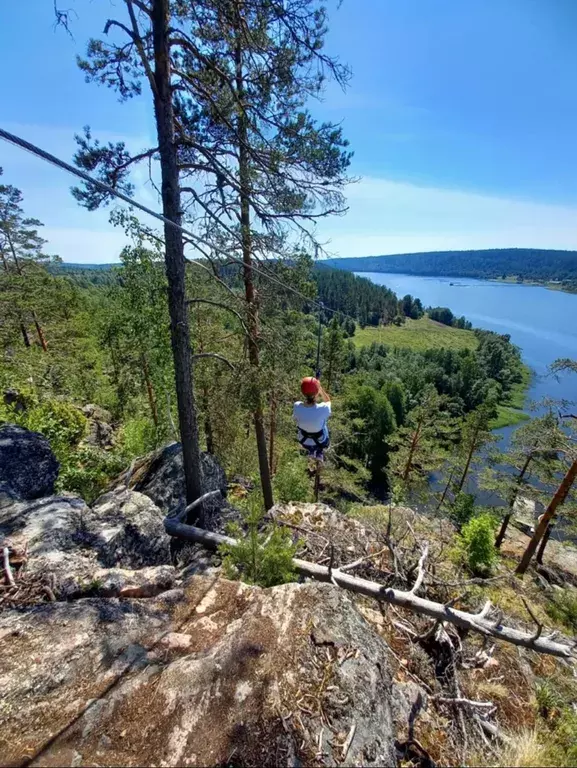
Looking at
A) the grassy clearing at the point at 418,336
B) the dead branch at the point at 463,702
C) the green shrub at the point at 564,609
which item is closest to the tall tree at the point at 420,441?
the green shrub at the point at 564,609

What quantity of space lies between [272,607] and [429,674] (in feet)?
6.69

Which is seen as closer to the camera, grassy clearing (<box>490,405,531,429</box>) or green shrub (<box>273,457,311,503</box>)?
green shrub (<box>273,457,311,503</box>)

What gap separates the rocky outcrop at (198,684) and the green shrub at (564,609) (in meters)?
10.3

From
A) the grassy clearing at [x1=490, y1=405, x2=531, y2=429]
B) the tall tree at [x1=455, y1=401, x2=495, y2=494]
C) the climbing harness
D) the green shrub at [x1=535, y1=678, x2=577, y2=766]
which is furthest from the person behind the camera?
the grassy clearing at [x1=490, y1=405, x2=531, y2=429]

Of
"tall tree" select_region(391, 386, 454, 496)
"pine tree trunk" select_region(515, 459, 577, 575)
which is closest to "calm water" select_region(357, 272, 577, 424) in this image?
"tall tree" select_region(391, 386, 454, 496)

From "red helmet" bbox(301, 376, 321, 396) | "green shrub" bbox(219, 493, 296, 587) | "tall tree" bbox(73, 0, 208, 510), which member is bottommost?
"green shrub" bbox(219, 493, 296, 587)

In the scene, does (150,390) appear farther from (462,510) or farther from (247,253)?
(462,510)

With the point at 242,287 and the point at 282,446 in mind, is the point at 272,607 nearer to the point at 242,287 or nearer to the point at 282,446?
the point at 242,287

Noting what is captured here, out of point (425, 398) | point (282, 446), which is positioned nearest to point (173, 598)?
point (282, 446)

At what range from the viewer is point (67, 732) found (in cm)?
200

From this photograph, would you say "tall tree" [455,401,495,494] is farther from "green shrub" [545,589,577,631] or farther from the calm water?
the calm water

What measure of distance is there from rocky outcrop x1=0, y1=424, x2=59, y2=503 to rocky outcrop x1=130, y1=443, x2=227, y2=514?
181cm

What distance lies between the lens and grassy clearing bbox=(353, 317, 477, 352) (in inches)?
3506

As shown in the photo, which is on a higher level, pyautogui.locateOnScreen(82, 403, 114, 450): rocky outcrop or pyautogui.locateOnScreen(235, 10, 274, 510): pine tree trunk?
pyautogui.locateOnScreen(235, 10, 274, 510): pine tree trunk
